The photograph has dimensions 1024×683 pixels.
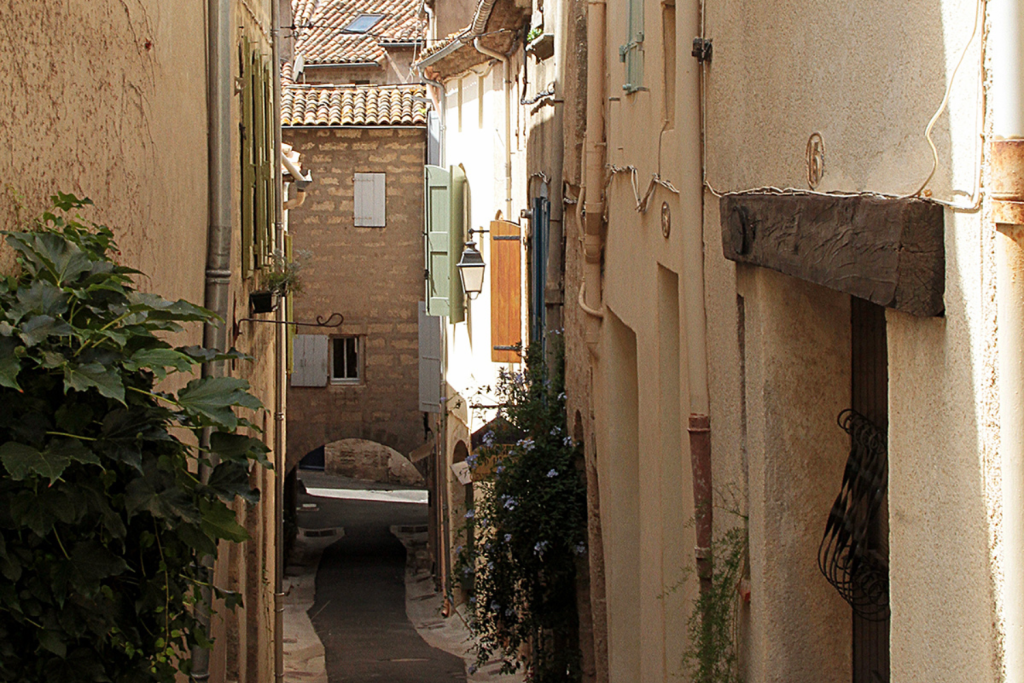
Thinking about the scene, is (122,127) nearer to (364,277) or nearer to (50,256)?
(50,256)

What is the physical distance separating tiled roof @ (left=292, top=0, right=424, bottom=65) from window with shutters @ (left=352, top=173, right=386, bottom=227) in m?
5.01

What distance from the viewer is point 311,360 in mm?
20484

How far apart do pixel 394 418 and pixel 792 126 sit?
17.7 meters

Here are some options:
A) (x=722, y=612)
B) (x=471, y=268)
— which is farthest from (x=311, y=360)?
(x=722, y=612)

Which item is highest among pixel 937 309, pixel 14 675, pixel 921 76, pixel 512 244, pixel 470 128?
pixel 470 128

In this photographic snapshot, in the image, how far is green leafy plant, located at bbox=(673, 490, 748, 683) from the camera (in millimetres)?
3730

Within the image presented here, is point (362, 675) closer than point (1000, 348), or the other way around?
point (1000, 348)

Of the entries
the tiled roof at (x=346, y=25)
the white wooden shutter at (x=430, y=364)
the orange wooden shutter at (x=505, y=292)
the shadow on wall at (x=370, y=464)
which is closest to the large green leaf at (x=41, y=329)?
the orange wooden shutter at (x=505, y=292)

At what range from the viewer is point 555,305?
9.73 m

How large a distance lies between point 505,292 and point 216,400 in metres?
9.46

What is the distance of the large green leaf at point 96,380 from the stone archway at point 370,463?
24952 millimetres

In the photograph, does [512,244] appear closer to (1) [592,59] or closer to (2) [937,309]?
(1) [592,59]

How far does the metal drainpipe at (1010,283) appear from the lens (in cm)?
189

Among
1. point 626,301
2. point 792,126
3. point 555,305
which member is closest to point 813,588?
point 792,126
